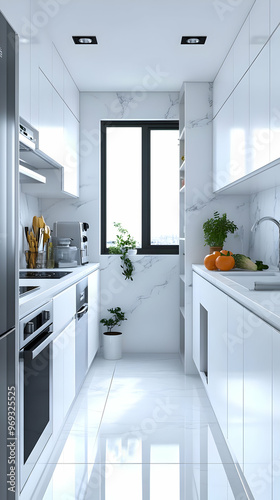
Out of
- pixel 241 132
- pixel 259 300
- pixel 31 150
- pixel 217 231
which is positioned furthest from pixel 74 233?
pixel 259 300

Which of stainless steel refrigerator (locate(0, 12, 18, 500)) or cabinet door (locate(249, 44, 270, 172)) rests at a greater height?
cabinet door (locate(249, 44, 270, 172))

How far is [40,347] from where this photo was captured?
6.01ft

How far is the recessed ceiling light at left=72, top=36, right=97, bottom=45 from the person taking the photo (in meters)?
3.12

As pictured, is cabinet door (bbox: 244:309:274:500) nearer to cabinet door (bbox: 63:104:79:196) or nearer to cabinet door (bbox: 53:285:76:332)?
cabinet door (bbox: 53:285:76:332)

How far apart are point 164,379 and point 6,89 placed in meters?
2.83

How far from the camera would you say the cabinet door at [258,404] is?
1.53 meters

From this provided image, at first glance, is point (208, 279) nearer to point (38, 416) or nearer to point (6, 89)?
point (38, 416)

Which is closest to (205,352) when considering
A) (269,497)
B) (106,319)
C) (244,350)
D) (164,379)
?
(164,379)

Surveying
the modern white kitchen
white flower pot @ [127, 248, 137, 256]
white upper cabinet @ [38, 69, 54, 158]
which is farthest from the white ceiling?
white flower pot @ [127, 248, 137, 256]

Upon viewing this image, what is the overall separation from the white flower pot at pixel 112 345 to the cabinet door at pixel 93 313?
120mm

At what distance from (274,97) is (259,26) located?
0.55 m

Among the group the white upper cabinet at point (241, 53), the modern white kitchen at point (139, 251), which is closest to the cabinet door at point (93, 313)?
the modern white kitchen at point (139, 251)

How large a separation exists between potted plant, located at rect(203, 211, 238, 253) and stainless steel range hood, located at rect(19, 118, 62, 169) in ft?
4.16

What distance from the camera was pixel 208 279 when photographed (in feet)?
9.77
